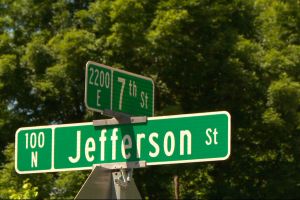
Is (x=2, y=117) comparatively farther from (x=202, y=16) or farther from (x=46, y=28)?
(x=202, y=16)

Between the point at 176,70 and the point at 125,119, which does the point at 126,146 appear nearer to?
the point at 125,119

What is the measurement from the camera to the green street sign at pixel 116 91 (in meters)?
4.70

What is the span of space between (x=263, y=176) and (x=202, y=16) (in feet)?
13.8

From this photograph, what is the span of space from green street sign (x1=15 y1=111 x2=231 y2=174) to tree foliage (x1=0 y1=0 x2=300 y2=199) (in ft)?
41.1

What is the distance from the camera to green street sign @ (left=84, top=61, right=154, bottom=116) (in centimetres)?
470

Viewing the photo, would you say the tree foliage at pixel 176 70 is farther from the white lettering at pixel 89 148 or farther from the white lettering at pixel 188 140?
the white lettering at pixel 188 140

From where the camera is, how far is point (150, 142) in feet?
15.7

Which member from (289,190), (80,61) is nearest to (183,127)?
(80,61)

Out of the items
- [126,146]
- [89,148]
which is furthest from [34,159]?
[126,146]

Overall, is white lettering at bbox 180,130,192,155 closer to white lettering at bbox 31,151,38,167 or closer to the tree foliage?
white lettering at bbox 31,151,38,167

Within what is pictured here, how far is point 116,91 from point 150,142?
35cm

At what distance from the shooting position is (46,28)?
20.2 m

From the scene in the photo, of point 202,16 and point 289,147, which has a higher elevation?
point 202,16

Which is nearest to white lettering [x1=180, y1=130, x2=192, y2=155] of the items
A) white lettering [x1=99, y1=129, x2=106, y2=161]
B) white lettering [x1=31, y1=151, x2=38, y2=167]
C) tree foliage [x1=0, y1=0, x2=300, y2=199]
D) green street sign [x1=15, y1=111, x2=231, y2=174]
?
green street sign [x1=15, y1=111, x2=231, y2=174]
